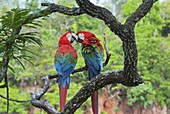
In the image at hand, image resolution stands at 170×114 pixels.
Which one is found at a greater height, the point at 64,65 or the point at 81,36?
the point at 81,36

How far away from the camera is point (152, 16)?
705 centimetres

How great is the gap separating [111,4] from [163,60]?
2584mm

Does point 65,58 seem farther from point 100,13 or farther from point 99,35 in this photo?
point 99,35

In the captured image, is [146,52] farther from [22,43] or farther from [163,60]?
[22,43]

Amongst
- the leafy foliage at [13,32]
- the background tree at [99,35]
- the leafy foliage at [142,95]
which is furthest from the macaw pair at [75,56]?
the leafy foliage at [142,95]

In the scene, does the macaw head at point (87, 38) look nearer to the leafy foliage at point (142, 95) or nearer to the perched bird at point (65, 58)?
the perched bird at point (65, 58)

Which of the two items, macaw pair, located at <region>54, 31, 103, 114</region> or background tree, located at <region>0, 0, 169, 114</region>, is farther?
background tree, located at <region>0, 0, 169, 114</region>

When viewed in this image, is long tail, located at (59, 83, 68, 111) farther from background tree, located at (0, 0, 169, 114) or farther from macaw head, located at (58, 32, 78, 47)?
background tree, located at (0, 0, 169, 114)

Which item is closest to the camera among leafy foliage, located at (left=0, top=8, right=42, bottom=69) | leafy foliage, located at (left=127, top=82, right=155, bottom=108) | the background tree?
leafy foliage, located at (left=0, top=8, right=42, bottom=69)

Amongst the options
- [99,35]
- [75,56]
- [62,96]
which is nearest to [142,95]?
[99,35]

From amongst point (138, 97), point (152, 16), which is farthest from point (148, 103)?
point (152, 16)

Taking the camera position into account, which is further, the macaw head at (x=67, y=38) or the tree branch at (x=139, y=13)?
the macaw head at (x=67, y=38)

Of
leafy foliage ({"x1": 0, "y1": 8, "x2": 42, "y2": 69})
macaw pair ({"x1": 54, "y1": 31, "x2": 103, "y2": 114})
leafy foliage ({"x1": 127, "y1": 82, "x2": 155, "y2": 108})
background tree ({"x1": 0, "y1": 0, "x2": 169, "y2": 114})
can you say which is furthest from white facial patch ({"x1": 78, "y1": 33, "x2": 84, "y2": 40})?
leafy foliage ({"x1": 127, "y1": 82, "x2": 155, "y2": 108})

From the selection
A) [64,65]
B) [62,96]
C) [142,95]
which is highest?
[64,65]
